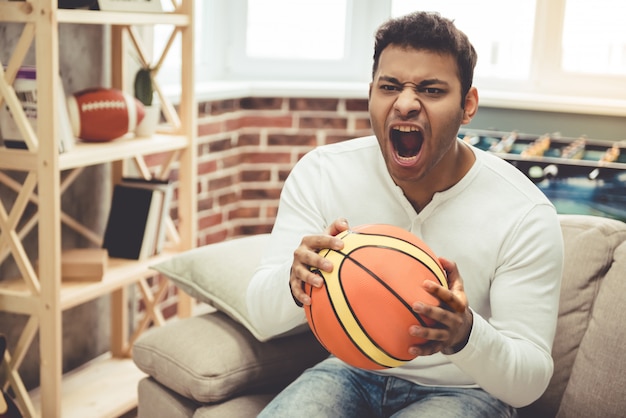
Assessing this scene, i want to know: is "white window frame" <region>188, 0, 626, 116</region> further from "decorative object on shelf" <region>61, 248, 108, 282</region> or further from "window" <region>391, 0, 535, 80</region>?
"decorative object on shelf" <region>61, 248, 108, 282</region>

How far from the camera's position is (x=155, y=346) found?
197 cm

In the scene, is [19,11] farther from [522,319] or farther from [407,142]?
[522,319]

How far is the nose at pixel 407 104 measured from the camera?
1.62m

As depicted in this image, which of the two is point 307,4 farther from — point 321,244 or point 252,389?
point 321,244

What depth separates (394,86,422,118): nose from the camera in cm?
162

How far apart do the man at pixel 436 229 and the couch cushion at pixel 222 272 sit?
0.66 feet

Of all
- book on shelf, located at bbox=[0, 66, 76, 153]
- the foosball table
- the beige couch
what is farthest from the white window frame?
the beige couch

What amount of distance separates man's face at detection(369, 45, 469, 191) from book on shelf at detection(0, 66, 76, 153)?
106cm

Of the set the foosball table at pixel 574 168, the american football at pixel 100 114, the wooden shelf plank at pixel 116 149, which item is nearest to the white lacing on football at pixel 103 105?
the american football at pixel 100 114

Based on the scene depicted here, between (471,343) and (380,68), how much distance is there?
23.2 inches

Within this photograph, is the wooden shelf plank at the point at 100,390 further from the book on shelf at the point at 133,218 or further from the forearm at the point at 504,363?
the forearm at the point at 504,363

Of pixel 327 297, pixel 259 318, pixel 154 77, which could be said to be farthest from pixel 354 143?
pixel 154 77

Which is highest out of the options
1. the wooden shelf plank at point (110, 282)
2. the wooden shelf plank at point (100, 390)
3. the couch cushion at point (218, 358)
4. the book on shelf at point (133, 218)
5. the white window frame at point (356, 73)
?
the white window frame at point (356, 73)

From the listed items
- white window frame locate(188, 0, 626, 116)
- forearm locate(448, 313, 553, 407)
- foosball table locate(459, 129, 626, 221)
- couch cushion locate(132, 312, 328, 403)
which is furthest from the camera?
white window frame locate(188, 0, 626, 116)
